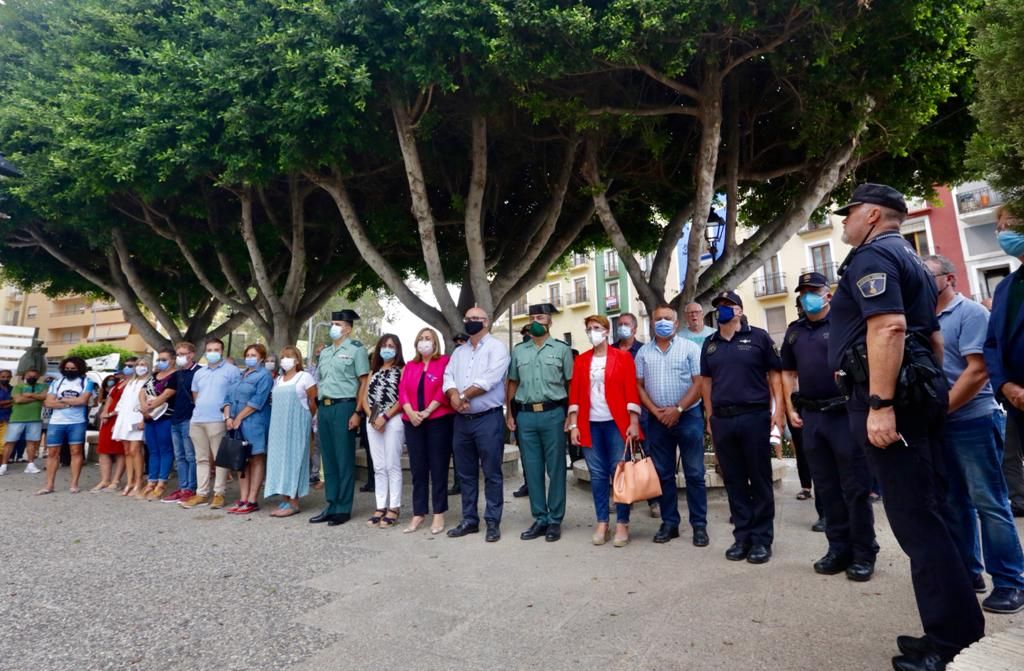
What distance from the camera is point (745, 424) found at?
4.51 meters

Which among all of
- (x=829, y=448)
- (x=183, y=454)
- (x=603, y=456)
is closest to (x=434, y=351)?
(x=603, y=456)

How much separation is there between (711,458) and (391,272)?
6.30 m

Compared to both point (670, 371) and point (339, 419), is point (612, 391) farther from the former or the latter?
point (339, 419)

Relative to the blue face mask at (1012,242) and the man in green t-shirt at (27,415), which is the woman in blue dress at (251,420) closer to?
the man in green t-shirt at (27,415)

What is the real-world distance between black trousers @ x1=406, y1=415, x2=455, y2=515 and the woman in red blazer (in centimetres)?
131

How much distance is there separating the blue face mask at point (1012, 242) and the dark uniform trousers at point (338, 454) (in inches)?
218

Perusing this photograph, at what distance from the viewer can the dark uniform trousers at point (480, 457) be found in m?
5.47

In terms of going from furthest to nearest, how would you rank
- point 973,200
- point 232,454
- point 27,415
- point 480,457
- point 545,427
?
1. point 973,200
2. point 27,415
3. point 232,454
4. point 480,457
5. point 545,427

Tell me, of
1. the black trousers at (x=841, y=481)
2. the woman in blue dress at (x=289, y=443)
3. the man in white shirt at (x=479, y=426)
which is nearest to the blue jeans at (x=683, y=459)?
the black trousers at (x=841, y=481)

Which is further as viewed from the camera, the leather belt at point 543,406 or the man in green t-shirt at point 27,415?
the man in green t-shirt at point 27,415

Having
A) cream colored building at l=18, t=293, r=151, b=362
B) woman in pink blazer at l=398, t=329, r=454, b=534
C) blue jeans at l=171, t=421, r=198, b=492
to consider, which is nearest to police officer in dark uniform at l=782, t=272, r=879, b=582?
woman in pink blazer at l=398, t=329, r=454, b=534

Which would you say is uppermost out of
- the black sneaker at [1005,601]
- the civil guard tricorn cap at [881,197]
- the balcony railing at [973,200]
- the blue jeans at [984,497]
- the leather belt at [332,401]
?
the balcony railing at [973,200]

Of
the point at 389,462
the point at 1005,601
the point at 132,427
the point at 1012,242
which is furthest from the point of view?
the point at 132,427

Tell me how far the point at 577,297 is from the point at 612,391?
36.0m
